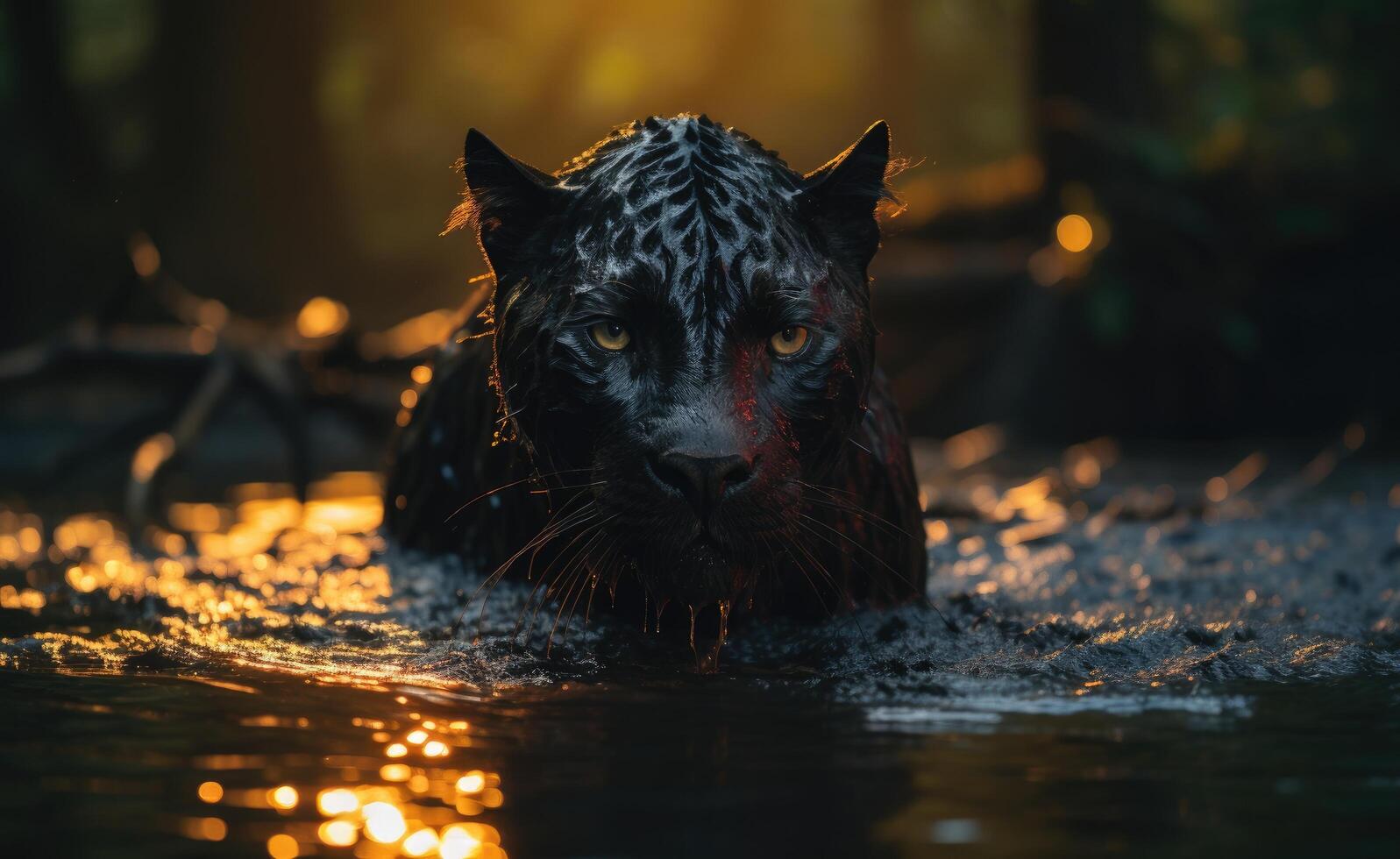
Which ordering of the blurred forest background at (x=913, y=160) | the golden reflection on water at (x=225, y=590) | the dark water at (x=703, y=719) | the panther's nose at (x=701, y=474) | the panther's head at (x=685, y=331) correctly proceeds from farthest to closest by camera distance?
the blurred forest background at (x=913, y=160), the golden reflection on water at (x=225, y=590), the panther's head at (x=685, y=331), the panther's nose at (x=701, y=474), the dark water at (x=703, y=719)

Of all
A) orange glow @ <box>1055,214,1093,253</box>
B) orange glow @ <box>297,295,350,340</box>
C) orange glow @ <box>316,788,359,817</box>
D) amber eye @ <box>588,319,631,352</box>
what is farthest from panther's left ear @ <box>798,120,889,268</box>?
orange glow @ <box>1055,214,1093,253</box>

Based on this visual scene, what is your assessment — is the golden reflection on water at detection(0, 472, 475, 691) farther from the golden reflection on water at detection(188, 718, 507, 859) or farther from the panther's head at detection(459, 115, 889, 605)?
the golden reflection on water at detection(188, 718, 507, 859)

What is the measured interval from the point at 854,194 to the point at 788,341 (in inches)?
21.6

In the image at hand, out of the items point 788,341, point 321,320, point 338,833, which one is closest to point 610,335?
point 788,341

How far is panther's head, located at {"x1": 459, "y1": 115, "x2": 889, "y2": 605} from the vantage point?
3.35 meters

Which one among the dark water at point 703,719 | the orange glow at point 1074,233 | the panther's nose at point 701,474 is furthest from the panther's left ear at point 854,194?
the orange glow at point 1074,233

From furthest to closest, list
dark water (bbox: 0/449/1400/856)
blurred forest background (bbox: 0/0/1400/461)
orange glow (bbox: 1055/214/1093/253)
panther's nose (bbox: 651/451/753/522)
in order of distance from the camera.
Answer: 1. orange glow (bbox: 1055/214/1093/253)
2. blurred forest background (bbox: 0/0/1400/461)
3. panther's nose (bbox: 651/451/753/522)
4. dark water (bbox: 0/449/1400/856)

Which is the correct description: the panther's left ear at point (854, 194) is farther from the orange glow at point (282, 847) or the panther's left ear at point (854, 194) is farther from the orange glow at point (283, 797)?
the orange glow at point (282, 847)

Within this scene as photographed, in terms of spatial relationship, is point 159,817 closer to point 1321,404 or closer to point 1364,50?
point 1321,404

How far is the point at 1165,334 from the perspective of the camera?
36.6 feet

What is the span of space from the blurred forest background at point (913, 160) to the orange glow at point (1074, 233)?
0.08ft

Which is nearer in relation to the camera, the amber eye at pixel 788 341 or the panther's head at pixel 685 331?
the panther's head at pixel 685 331

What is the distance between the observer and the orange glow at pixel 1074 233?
11.3 m

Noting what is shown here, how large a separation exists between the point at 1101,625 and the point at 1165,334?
743 cm
